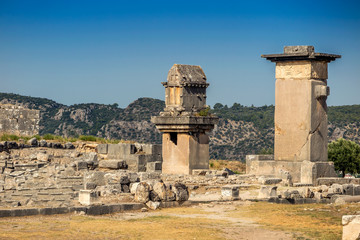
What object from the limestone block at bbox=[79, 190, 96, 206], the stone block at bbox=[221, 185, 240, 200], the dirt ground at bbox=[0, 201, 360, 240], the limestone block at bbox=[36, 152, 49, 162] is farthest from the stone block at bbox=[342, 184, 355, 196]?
the limestone block at bbox=[36, 152, 49, 162]

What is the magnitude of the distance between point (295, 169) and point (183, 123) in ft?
13.8

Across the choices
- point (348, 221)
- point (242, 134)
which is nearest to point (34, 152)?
point (348, 221)

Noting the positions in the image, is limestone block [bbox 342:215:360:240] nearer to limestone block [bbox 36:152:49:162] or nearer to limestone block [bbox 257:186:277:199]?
limestone block [bbox 257:186:277:199]

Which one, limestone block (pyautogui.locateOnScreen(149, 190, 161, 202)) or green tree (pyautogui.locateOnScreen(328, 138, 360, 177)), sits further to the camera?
green tree (pyautogui.locateOnScreen(328, 138, 360, 177))

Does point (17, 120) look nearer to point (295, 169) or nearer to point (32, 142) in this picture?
point (32, 142)

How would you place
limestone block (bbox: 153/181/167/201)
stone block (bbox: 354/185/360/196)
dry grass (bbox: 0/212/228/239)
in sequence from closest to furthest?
dry grass (bbox: 0/212/228/239) < limestone block (bbox: 153/181/167/201) < stone block (bbox: 354/185/360/196)

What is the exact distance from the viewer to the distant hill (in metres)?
66.9

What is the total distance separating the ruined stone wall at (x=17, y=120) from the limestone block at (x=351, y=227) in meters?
21.3

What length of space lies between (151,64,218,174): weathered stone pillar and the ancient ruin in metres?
2.84

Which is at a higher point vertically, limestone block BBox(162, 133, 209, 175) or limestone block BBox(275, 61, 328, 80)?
limestone block BBox(275, 61, 328, 80)

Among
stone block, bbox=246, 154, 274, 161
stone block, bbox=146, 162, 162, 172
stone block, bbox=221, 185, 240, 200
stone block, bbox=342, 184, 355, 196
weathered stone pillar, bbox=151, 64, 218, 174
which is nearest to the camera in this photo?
stone block, bbox=221, 185, 240, 200

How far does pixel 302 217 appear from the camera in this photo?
537 inches

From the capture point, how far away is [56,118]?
3095 inches

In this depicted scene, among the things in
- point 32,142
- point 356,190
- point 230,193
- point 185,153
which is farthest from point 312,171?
point 32,142
